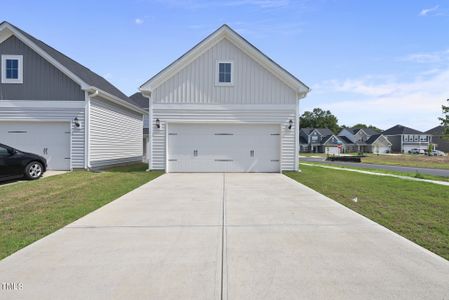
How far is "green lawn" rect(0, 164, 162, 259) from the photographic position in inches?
181

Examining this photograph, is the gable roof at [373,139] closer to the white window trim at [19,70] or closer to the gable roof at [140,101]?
the gable roof at [140,101]

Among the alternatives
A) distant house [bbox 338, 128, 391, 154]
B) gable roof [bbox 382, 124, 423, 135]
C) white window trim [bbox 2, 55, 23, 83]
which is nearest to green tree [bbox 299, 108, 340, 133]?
distant house [bbox 338, 128, 391, 154]

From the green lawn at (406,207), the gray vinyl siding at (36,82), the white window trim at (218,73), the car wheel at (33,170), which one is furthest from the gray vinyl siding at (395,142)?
the car wheel at (33,170)

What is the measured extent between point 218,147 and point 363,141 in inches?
2755

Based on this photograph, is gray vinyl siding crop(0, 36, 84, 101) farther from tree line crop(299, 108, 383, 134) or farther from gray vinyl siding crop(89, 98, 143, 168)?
tree line crop(299, 108, 383, 134)

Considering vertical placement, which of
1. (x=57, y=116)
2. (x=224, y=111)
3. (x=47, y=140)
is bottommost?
(x=47, y=140)

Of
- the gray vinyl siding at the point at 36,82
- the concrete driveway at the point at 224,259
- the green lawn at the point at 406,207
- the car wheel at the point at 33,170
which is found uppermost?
the gray vinyl siding at the point at 36,82

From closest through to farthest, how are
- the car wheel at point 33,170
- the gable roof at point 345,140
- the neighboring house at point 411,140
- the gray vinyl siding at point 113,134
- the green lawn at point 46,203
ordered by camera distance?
the green lawn at point 46,203, the car wheel at point 33,170, the gray vinyl siding at point 113,134, the neighboring house at point 411,140, the gable roof at point 345,140

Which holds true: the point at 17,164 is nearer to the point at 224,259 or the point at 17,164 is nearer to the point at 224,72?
the point at 224,72

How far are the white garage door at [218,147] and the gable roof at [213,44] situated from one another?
79.1 inches

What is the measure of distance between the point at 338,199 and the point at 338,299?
194 inches

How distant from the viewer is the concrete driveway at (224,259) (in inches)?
116

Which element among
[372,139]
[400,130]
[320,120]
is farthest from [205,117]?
[320,120]

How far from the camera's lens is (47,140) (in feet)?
43.4
